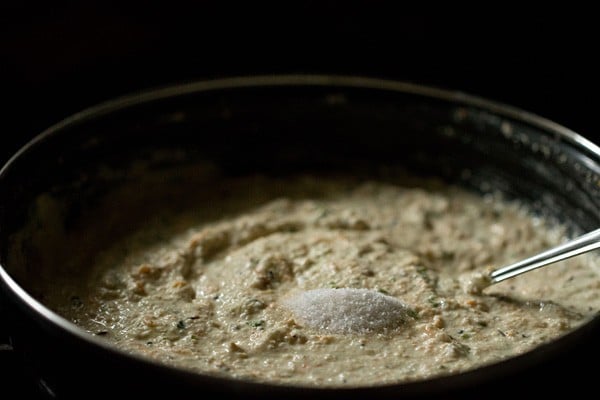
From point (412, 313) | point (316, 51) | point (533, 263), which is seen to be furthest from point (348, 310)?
point (316, 51)

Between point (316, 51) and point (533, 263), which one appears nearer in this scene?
point (533, 263)

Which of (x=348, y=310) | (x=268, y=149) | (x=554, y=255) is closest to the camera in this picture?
(x=348, y=310)

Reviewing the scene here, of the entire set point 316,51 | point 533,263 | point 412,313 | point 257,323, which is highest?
point 316,51

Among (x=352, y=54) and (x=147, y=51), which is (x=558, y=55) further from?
(x=147, y=51)

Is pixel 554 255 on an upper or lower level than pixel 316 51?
lower

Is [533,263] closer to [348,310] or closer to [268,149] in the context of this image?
[348,310]

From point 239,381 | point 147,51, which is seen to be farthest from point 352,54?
point 239,381
